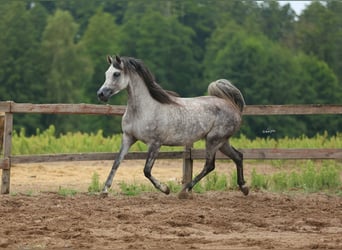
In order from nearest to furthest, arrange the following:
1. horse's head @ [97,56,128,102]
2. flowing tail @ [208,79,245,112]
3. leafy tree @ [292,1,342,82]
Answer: horse's head @ [97,56,128,102], flowing tail @ [208,79,245,112], leafy tree @ [292,1,342,82]

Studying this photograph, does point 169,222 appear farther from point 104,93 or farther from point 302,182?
point 302,182

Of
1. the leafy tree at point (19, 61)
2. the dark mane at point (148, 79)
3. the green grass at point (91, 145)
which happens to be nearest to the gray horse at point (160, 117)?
the dark mane at point (148, 79)

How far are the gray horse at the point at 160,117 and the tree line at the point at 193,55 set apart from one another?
21466 mm

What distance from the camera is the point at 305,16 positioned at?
5144 cm

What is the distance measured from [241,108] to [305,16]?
135 ft

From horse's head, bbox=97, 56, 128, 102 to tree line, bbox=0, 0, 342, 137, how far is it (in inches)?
878

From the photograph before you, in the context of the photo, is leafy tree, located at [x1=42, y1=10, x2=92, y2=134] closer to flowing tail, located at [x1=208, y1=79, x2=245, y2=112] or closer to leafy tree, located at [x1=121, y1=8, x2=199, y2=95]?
leafy tree, located at [x1=121, y1=8, x2=199, y2=95]

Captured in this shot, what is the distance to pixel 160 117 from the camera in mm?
10773

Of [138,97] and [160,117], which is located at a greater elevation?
[138,97]

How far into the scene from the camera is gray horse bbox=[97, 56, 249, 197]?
419 inches

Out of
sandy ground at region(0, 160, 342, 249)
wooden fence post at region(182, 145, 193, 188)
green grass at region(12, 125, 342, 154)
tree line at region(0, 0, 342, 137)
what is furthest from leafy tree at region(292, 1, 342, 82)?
sandy ground at region(0, 160, 342, 249)

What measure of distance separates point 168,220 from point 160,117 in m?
2.59

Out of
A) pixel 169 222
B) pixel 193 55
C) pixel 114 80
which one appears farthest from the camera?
pixel 193 55

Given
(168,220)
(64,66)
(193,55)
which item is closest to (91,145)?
(168,220)
